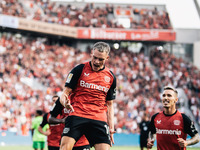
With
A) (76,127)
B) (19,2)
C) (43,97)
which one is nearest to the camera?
(76,127)

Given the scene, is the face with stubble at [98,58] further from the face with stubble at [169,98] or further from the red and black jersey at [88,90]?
the face with stubble at [169,98]

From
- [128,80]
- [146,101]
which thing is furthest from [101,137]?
[128,80]

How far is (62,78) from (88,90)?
23232 mm

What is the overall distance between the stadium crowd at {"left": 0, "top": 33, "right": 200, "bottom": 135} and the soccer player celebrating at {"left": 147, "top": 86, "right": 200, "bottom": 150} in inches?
664

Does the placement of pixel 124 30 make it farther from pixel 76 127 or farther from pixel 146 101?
pixel 76 127

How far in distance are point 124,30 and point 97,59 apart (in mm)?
31816

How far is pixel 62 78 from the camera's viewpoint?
96.7 feet

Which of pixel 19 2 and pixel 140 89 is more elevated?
pixel 19 2

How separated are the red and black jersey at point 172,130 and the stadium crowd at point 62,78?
16.9 meters

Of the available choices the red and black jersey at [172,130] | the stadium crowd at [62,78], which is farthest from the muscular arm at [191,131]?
the stadium crowd at [62,78]

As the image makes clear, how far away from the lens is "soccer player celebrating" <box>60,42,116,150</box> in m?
6.21

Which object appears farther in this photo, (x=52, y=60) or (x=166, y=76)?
(x=166, y=76)

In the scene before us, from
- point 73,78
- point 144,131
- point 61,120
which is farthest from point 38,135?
point 73,78

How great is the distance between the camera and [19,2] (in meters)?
32.4
